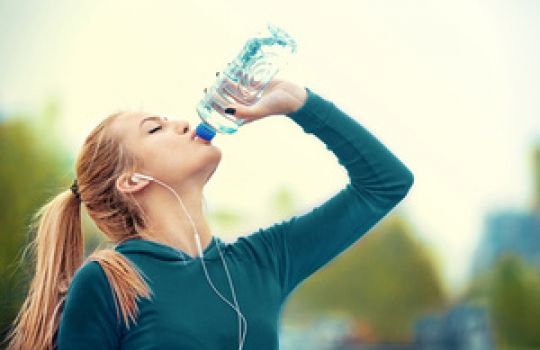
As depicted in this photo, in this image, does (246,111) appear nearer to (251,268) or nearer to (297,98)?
(297,98)

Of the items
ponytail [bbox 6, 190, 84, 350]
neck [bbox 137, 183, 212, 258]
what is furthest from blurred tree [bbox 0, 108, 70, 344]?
neck [bbox 137, 183, 212, 258]

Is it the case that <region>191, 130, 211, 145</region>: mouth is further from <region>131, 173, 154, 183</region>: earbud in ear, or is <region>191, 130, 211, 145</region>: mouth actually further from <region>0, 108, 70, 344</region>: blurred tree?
<region>0, 108, 70, 344</region>: blurred tree

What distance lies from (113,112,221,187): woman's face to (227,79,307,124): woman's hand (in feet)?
0.21

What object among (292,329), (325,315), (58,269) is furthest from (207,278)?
(325,315)

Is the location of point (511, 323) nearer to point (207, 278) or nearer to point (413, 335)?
point (413, 335)

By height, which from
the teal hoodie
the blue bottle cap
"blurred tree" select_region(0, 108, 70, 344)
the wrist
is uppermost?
the wrist

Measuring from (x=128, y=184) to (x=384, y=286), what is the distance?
24.4ft

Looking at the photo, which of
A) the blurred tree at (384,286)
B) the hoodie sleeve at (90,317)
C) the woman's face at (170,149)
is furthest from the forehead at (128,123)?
the blurred tree at (384,286)

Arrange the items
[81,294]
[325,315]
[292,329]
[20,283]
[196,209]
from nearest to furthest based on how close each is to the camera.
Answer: [81,294] < [196,209] < [20,283] < [292,329] < [325,315]

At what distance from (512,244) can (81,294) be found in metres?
7.33

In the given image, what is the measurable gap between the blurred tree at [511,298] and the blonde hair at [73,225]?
711cm

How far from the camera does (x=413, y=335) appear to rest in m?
8.01

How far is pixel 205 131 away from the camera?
1.14 meters

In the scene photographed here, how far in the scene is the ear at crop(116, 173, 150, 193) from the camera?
1150mm
